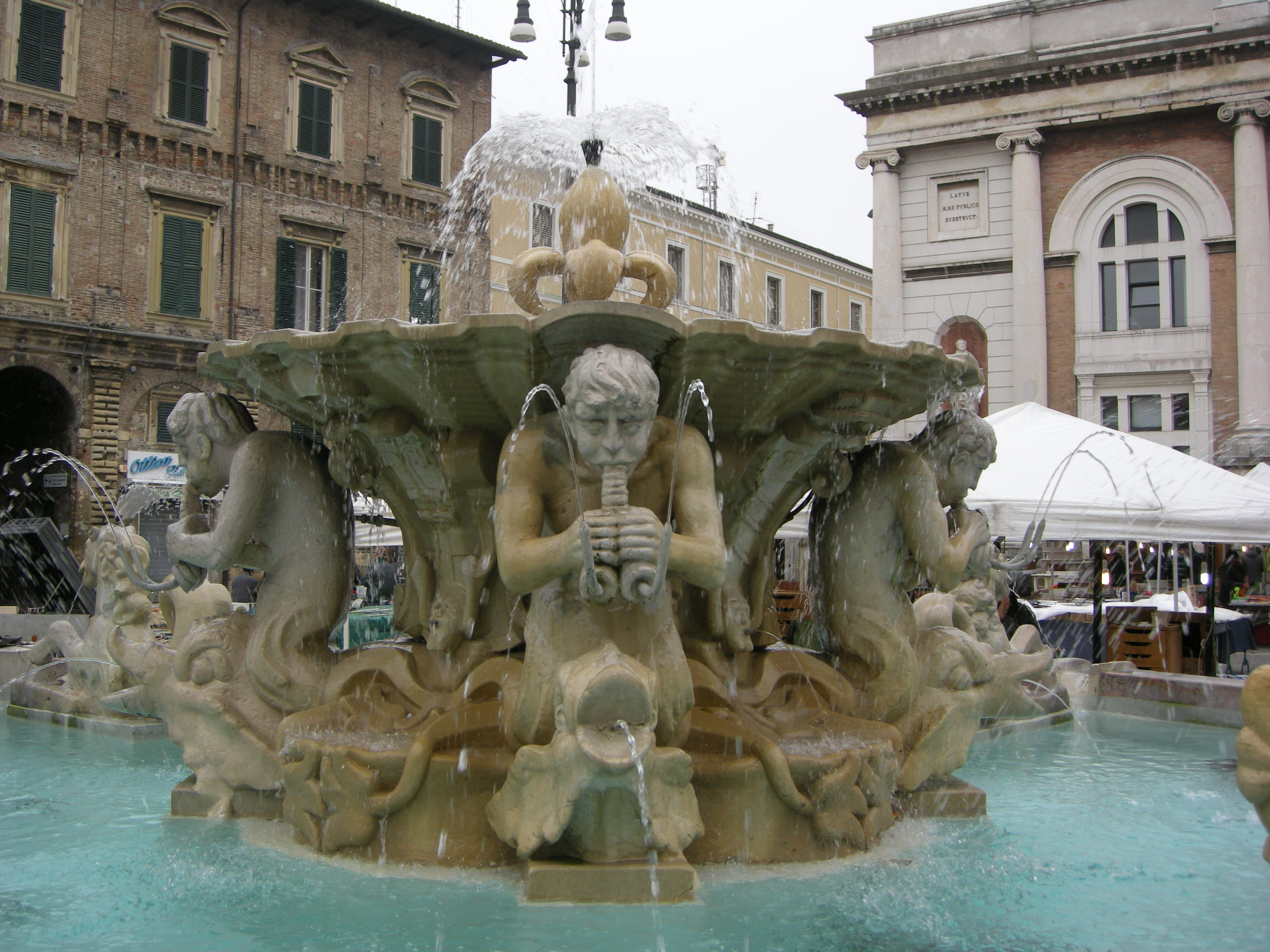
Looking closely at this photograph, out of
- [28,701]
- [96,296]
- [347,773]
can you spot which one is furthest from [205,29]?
[347,773]

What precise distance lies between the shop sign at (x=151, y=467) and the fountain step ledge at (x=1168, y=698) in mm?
17357

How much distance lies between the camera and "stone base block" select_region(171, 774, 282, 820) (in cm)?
445

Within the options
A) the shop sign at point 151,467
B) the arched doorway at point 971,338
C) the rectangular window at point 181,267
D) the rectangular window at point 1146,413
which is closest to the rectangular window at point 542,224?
the rectangular window at point 181,267

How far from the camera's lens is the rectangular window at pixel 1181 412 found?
77.5 feet

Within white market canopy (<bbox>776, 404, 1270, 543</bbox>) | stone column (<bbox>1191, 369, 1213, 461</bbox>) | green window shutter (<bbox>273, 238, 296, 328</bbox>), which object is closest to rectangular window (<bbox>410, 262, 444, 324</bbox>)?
green window shutter (<bbox>273, 238, 296, 328</bbox>)

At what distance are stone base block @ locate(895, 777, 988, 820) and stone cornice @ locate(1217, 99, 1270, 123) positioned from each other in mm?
22749

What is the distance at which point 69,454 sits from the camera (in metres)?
20.9

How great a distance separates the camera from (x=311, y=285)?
24.2 meters

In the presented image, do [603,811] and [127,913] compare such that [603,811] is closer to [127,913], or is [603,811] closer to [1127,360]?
[127,913]

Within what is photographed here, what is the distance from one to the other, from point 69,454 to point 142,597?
15952mm

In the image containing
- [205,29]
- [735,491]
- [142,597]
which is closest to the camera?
[735,491]

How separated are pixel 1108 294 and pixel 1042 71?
492cm

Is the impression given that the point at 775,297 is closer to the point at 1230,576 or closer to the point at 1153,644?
the point at 1230,576

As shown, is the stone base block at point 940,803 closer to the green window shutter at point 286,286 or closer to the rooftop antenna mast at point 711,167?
the rooftop antenna mast at point 711,167
